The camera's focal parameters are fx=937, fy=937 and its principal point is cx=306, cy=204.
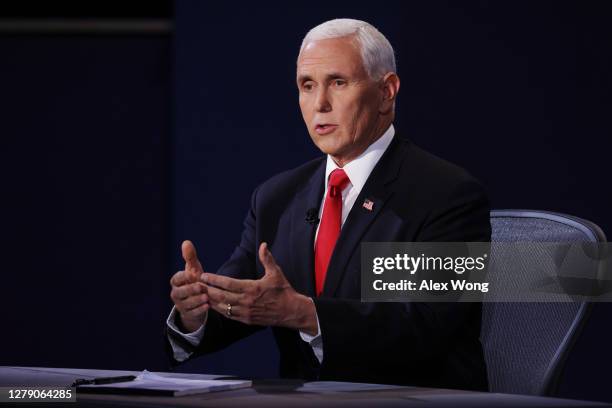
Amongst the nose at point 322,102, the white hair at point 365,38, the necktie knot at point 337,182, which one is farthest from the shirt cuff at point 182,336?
the white hair at point 365,38

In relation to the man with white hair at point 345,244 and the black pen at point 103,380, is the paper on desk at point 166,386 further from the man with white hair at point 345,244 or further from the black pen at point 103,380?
the man with white hair at point 345,244

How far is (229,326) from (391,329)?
41 centimetres

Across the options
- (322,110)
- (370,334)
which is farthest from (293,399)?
(322,110)

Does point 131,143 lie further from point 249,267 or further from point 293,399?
point 293,399

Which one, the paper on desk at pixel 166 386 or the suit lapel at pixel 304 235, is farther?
the suit lapel at pixel 304 235

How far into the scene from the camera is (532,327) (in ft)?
6.20

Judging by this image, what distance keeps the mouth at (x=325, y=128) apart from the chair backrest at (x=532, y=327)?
410 mm

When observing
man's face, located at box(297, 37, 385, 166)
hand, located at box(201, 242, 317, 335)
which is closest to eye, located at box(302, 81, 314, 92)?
man's face, located at box(297, 37, 385, 166)

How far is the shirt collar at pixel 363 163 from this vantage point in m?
2.02

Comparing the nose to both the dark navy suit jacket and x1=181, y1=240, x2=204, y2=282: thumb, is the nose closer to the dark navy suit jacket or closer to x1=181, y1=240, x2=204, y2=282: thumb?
the dark navy suit jacket

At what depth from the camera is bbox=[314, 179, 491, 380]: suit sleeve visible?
1723 mm

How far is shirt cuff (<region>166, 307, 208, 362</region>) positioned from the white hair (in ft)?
2.15

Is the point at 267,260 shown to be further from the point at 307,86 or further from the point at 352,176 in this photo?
the point at 307,86

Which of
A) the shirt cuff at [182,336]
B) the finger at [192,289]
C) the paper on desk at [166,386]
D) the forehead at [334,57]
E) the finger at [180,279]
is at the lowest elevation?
the shirt cuff at [182,336]
